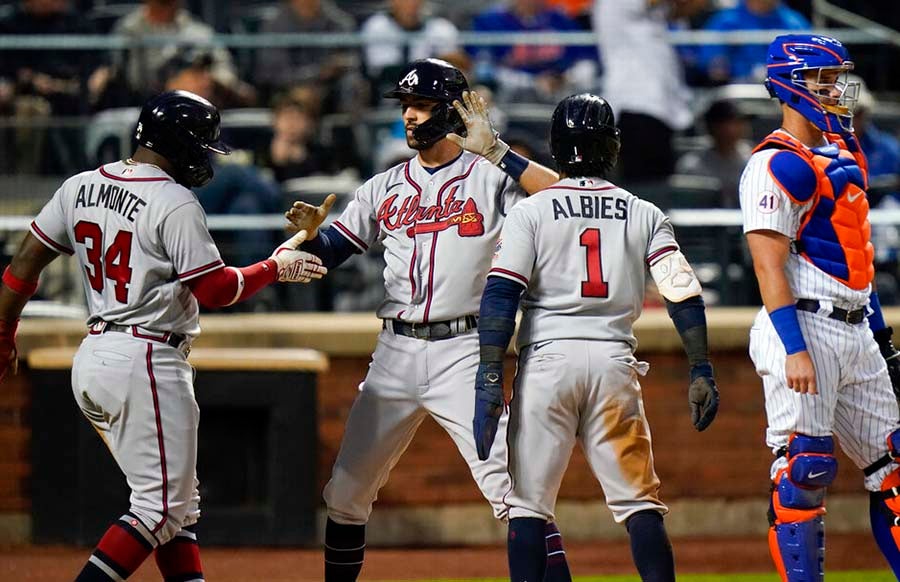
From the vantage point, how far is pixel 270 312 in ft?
28.3

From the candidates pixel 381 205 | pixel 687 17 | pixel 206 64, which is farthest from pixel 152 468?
pixel 687 17

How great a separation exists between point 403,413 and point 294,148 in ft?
14.2

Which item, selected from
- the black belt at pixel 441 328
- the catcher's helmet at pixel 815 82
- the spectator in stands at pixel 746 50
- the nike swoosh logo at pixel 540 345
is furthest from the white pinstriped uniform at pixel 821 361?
the spectator in stands at pixel 746 50

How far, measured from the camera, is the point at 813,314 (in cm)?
530

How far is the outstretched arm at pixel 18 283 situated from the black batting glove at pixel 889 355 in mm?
3106

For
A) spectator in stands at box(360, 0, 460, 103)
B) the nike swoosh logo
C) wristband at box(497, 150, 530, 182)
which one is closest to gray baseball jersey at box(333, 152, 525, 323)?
wristband at box(497, 150, 530, 182)

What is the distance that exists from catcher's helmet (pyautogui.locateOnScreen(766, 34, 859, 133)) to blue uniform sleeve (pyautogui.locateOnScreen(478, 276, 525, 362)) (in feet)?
4.14

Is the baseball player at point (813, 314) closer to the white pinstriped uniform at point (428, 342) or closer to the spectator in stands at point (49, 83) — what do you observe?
the white pinstriped uniform at point (428, 342)

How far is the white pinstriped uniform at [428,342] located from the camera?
17.9ft

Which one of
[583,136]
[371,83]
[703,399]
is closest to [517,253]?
[583,136]

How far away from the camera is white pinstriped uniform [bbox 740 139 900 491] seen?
524 cm

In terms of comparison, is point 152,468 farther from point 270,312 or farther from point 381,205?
point 270,312

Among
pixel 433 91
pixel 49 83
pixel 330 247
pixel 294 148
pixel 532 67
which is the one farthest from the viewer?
pixel 532 67

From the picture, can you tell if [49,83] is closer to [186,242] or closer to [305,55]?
[305,55]
